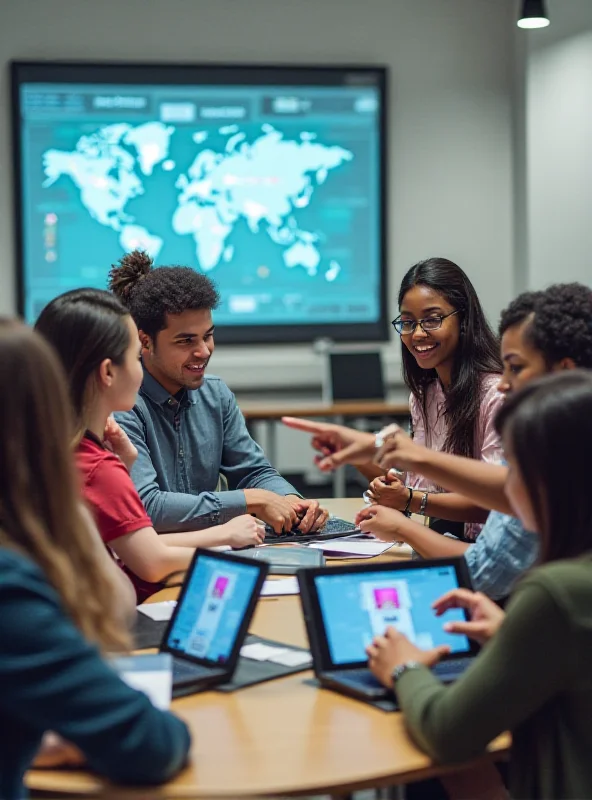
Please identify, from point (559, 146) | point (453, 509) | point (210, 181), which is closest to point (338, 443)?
point (453, 509)

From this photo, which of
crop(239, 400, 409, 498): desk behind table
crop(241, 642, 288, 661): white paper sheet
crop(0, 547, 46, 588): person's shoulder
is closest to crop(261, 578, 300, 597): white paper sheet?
crop(241, 642, 288, 661): white paper sheet

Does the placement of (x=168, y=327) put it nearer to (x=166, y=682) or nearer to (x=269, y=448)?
(x=166, y=682)

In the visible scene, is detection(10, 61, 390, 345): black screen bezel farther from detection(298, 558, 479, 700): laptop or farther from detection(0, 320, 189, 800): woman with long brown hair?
detection(0, 320, 189, 800): woman with long brown hair

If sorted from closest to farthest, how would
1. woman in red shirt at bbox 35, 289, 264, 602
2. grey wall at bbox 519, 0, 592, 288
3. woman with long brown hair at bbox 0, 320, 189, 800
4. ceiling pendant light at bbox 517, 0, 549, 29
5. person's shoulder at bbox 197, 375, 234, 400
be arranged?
woman with long brown hair at bbox 0, 320, 189, 800 < woman in red shirt at bbox 35, 289, 264, 602 < person's shoulder at bbox 197, 375, 234, 400 < ceiling pendant light at bbox 517, 0, 549, 29 < grey wall at bbox 519, 0, 592, 288

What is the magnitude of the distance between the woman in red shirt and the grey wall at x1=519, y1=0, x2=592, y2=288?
491cm

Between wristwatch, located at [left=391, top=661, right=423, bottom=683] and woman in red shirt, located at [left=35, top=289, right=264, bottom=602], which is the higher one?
woman in red shirt, located at [left=35, top=289, right=264, bottom=602]

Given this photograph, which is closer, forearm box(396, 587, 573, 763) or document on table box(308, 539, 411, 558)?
forearm box(396, 587, 573, 763)

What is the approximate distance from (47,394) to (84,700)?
334 mm

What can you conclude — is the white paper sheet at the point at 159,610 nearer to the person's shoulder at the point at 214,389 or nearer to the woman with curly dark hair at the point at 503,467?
the woman with curly dark hair at the point at 503,467

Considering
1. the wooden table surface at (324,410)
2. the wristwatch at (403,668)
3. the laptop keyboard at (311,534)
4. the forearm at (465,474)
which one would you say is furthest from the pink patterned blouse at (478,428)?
the wooden table surface at (324,410)

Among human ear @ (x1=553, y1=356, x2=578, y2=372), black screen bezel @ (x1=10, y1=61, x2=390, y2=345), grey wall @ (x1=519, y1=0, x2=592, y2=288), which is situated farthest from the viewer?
grey wall @ (x1=519, y1=0, x2=592, y2=288)

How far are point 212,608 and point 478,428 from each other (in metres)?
1.17

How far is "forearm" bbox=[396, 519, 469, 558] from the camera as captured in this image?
1982 mm

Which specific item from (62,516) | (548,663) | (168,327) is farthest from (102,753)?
(168,327)
